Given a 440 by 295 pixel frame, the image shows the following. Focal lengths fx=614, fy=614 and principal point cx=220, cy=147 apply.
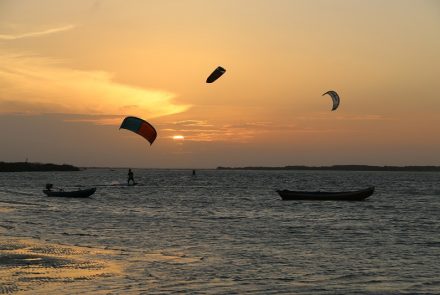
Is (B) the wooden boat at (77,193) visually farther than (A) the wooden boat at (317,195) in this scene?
Yes

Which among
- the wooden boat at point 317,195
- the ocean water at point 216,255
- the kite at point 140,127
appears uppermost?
the kite at point 140,127

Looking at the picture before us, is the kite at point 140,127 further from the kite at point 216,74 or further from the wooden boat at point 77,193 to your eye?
the wooden boat at point 77,193

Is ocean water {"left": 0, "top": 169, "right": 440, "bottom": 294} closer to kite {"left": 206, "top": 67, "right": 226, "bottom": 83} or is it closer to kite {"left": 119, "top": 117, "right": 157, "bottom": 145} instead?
kite {"left": 119, "top": 117, "right": 157, "bottom": 145}

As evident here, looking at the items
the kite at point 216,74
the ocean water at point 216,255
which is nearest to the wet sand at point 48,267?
the ocean water at point 216,255

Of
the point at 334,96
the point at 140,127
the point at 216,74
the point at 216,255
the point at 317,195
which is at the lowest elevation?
the point at 216,255

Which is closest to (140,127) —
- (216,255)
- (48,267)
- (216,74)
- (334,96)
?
(216,74)

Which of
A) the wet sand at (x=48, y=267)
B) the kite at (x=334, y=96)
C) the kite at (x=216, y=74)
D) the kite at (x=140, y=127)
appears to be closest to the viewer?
the wet sand at (x=48, y=267)

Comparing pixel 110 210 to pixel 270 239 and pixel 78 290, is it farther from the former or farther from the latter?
pixel 78 290

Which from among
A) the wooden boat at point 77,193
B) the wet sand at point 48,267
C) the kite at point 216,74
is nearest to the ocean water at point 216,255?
the wet sand at point 48,267

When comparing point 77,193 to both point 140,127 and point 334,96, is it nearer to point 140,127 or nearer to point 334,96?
point 140,127

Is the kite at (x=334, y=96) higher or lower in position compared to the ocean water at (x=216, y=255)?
higher

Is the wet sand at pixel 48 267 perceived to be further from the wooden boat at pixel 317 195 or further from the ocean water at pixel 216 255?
the wooden boat at pixel 317 195

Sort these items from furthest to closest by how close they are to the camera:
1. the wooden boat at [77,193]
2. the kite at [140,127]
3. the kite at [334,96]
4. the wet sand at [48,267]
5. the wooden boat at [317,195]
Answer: the wooden boat at [77,193] < the wooden boat at [317,195] < the kite at [334,96] < the kite at [140,127] < the wet sand at [48,267]

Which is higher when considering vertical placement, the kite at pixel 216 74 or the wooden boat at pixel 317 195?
the kite at pixel 216 74
